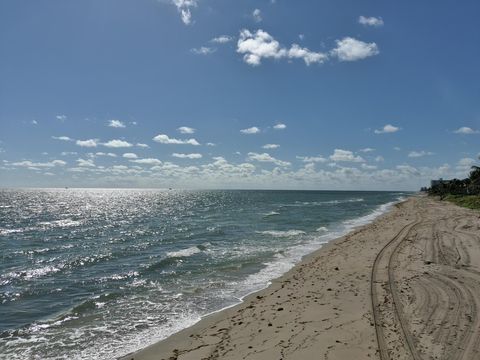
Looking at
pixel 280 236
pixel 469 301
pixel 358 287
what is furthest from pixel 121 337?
pixel 280 236

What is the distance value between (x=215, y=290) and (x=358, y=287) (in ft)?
19.9

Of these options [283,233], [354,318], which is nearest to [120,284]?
[354,318]

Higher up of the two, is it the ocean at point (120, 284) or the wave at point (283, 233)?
the wave at point (283, 233)

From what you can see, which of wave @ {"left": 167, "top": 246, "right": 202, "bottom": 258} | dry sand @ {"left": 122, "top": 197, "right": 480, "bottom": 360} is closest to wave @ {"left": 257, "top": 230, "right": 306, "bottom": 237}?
wave @ {"left": 167, "top": 246, "right": 202, "bottom": 258}

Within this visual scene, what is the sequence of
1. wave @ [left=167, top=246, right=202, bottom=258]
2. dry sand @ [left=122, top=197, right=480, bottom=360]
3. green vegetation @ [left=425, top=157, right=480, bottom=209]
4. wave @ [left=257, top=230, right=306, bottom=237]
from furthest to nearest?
green vegetation @ [left=425, top=157, right=480, bottom=209] < wave @ [left=257, top=230, right=306, bottom=237] < wave @ [left=167, top=246, right=202, bottom=258] < dry sand @ [left=122, top=197, right=480, bottom=360]

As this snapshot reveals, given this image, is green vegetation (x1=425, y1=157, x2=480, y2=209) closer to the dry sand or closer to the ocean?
the ocean

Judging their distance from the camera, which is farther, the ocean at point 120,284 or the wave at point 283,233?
the wave at point 283,233

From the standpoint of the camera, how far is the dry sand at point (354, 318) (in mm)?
8578

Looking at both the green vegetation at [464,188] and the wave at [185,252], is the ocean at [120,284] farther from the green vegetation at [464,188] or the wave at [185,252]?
the green vegetation at [464,188]

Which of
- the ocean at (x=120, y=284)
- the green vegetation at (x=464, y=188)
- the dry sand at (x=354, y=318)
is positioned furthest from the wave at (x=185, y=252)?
the green vegetation at (x=464, y=188)

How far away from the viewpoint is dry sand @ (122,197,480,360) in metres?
8.58

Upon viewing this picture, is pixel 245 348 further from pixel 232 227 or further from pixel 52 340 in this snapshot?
pixel 232 227

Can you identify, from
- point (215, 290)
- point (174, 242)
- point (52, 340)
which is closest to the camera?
point (52, 340)

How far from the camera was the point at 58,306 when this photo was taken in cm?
1455
